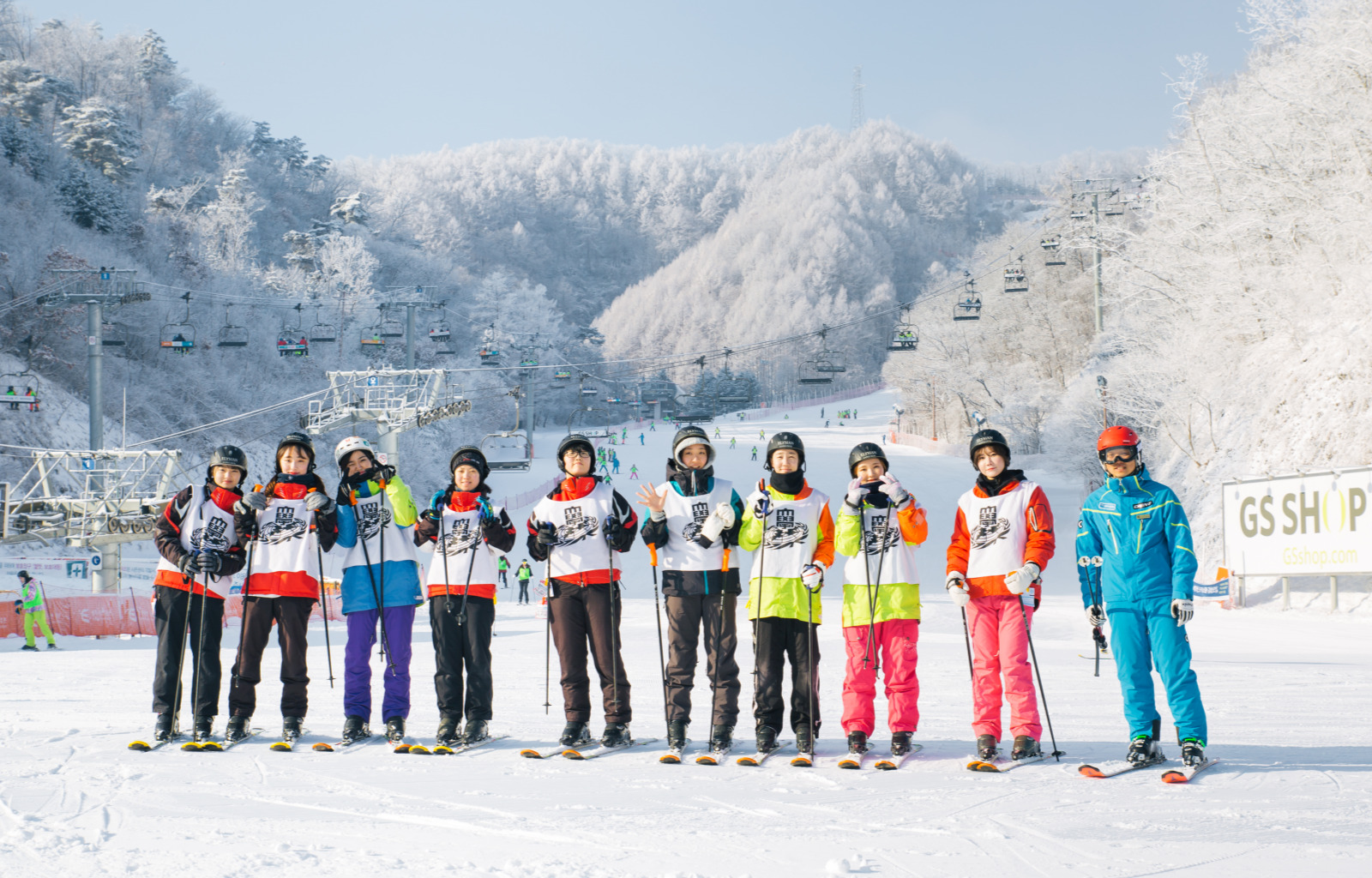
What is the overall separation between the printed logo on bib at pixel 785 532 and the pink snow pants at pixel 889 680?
508 mm

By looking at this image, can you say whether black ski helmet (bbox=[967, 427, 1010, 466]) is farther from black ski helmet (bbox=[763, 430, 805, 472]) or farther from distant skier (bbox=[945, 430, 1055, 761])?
black ski helmet (bbox=[763, 430, 805, 472])

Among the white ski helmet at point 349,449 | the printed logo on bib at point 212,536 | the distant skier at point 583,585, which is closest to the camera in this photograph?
the distant skier at point 583,585

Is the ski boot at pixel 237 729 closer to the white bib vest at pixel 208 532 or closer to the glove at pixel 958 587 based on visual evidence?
the white bib vest at pixel 208 532

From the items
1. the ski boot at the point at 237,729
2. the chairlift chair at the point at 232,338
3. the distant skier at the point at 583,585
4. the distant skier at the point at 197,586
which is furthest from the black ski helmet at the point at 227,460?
the chairlift chair at the point at 232,338

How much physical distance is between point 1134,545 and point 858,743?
1.51 metres

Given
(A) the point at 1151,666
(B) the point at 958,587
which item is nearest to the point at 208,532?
(B) the point at 958,587

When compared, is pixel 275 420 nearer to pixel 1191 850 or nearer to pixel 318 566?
pixel 318 566

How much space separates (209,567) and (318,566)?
0.53 m

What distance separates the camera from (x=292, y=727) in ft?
17.3

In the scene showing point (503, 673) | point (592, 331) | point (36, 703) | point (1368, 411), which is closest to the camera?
point (36, 703)

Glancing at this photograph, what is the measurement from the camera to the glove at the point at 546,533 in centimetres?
511

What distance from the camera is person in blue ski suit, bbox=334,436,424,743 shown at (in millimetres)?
5320

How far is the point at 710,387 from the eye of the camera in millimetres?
76375

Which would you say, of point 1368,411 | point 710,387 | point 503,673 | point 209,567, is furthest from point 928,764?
point 710,387
